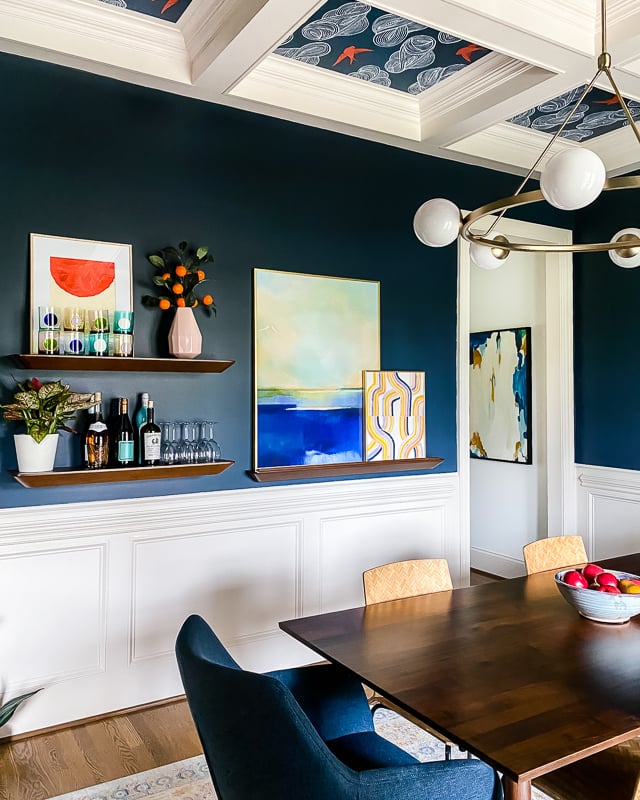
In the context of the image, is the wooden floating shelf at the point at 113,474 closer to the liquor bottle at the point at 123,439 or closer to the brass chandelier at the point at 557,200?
the liquor bottle at the point at 123,439

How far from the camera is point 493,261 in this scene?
2516 mm

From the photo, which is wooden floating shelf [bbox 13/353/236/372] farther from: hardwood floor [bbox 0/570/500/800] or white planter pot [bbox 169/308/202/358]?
hardwood floor [bbox 0/570/500/800]

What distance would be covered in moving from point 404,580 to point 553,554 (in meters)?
0.82

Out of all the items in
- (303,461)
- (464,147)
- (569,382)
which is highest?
(464,147)

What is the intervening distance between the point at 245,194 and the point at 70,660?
2253mm

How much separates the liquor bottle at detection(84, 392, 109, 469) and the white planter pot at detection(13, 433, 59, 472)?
0.60ft

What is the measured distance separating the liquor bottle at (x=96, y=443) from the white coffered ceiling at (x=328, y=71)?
1443 millimetres

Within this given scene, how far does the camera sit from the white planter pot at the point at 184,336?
2.89m

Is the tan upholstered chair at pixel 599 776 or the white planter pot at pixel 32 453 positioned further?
the white planter pot at pixel 32 453

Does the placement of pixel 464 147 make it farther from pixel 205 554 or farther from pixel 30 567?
pixel 30 567

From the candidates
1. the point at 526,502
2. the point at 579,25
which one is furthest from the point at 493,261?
the point at 526,502

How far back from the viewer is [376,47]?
116 inches

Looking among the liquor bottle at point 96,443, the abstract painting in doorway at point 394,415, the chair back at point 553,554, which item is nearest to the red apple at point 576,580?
the chair back at point 553,554

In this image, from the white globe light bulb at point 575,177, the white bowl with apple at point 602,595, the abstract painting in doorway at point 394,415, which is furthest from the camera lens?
the abstract painting in doorway at point 394,415
